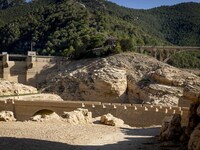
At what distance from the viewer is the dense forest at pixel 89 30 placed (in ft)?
184

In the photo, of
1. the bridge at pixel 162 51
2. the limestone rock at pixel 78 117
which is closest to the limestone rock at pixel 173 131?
the limestone rock at pixel 78 117

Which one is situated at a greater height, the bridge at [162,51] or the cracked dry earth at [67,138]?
the bridge at [162,51]

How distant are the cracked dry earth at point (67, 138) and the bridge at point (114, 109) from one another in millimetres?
4910

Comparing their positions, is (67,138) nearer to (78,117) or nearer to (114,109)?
(78,117)

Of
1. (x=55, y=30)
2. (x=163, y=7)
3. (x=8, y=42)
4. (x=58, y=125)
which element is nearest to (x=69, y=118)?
(x=58, y=125)

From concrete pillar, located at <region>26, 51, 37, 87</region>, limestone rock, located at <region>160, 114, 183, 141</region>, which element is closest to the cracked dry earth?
limestone rock, located at <region>160, 114, 183, 141</region>

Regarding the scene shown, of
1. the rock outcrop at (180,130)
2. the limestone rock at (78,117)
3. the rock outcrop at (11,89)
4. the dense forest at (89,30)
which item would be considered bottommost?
the rock outcrop at (11,89)

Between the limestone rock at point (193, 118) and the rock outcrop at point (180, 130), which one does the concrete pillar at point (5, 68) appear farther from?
the limestone rock at point (193, 118)

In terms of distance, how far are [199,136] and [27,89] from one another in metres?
33.4

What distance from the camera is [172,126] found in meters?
17.3

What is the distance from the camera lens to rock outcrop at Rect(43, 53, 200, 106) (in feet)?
142

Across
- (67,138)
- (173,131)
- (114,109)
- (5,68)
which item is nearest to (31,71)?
(5,68)

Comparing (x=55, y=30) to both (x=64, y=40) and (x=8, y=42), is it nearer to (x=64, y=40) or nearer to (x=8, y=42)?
(x=64, y=40)

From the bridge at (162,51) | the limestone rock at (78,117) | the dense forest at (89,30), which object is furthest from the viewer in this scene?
the bridge at (162,51)
